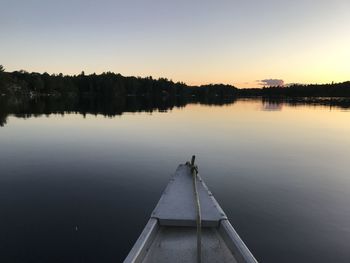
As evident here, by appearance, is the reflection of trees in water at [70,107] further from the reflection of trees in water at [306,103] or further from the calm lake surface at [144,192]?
the reflection of trees in water at [306,103]

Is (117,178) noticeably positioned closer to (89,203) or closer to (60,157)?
(89,203)

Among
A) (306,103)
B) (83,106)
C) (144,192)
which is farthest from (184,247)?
(306,103)

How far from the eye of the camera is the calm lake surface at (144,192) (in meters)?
8.19

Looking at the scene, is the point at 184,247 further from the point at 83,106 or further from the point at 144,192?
the point at 83,106

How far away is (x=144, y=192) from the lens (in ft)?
39.9

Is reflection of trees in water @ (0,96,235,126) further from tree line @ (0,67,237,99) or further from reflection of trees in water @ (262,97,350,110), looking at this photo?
tree line @ (0,67,237,99)

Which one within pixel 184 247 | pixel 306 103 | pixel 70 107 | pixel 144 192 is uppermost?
pixel 70 107

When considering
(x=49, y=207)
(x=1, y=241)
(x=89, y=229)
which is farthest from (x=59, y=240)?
(x=49, y=207)

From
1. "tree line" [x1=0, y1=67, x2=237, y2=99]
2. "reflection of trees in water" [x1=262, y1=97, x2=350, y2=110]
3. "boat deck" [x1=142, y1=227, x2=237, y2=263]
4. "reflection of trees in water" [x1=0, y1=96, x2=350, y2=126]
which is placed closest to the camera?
"boat deck" [x1=142, y1=227, x2=237, y2=263]

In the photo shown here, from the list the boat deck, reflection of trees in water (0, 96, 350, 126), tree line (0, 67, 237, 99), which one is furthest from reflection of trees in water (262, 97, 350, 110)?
tree line (0, 67, 237, 99)

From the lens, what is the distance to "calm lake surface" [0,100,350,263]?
8188 millimetres

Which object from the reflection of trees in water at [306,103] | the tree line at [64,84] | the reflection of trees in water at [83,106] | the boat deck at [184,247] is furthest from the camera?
the tree line at [64,84]

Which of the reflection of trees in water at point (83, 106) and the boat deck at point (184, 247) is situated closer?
the boat deck at point (184, 247)

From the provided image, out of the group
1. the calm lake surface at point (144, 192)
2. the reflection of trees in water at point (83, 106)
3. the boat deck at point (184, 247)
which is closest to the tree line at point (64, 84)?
the reflection of trees in water at point (83, 106)
